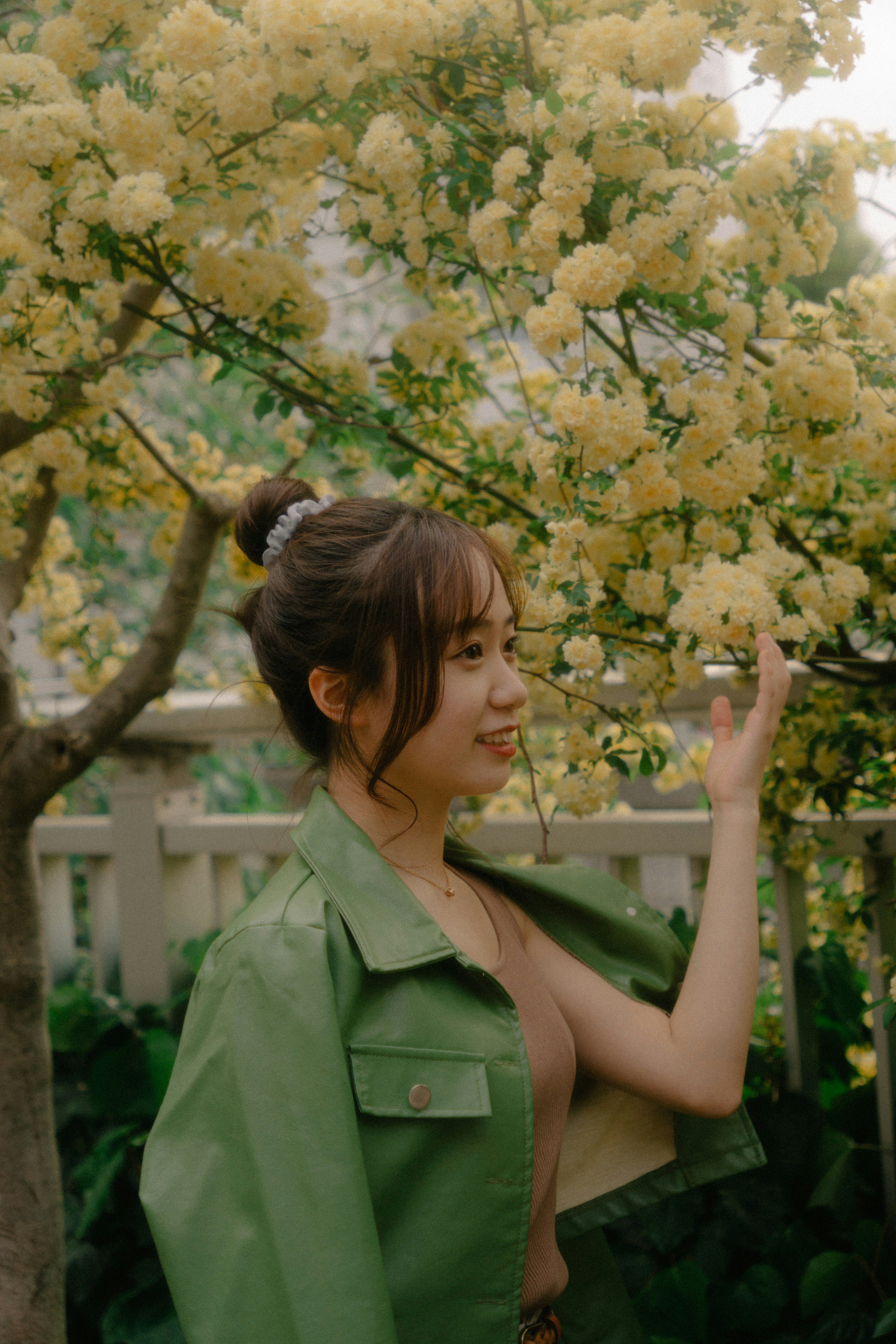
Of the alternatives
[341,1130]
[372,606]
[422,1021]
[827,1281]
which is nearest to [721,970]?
[422,1021]

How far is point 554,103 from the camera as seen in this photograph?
4.35 ft

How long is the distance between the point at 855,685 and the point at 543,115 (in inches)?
41.5

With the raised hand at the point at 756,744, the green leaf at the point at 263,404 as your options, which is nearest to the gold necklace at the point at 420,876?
the raised hand at the point at 756,744

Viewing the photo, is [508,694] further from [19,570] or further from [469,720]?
[19,570]

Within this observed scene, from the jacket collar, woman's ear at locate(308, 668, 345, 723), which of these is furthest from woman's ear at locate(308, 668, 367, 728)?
the jacket collar

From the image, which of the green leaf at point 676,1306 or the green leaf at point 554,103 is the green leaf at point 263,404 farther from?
the green leaf at point 676,1306

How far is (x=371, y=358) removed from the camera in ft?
6.61

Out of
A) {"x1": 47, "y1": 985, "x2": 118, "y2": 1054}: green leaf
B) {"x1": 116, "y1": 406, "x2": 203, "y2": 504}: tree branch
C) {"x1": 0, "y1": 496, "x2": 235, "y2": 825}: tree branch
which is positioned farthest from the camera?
{"x1": 47, "y1": 985, "x2": 118, "y2": 1054}: green leaf

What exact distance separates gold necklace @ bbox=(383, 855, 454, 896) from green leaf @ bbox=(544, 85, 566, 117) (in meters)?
1.00

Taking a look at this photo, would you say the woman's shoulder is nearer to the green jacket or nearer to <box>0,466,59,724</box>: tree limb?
the green jacket

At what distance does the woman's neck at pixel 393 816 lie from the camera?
1245 millimetres

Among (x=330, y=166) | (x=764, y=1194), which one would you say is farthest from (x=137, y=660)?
(x=764, y=1194)

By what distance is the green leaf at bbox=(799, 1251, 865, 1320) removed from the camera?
1.78 metres

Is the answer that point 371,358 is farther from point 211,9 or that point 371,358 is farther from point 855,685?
point 855,685
